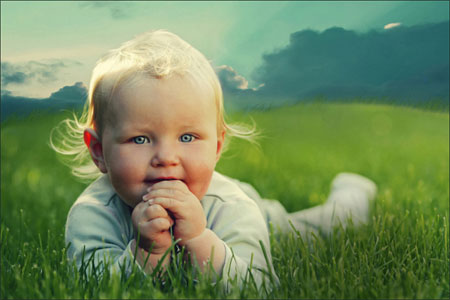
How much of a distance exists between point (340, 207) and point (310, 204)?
9.5 inches

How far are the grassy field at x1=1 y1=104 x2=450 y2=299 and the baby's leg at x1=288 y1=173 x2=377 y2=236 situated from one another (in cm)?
12

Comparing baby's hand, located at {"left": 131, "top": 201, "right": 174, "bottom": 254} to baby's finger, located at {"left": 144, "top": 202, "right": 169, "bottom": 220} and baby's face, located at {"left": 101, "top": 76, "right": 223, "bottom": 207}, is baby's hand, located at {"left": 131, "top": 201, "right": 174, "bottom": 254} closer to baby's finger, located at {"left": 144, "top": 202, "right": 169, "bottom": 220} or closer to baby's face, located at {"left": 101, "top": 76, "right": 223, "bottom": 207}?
baby's finger, located at {"left": 144, "top": 202, "right": 169, "bottom": 220}

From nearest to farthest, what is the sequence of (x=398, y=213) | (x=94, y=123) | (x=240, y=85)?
(x=94, y=123) → (x=240, y=85) → (x=398, y=213)

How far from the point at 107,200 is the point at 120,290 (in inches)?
23.9

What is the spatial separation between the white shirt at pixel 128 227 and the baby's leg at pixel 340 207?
0.74m

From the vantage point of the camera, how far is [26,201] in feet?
10.5

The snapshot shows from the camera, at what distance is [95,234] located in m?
1.89

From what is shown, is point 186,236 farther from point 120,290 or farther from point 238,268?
point 120,290

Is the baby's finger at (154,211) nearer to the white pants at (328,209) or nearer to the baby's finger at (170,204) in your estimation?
the baby's finger at (170,204)

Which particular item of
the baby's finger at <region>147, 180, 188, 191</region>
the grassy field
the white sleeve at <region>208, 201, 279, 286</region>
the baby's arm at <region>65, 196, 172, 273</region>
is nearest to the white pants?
the grassy field

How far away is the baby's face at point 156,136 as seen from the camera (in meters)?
1.76

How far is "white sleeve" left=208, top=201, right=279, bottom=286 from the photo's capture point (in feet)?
5.75

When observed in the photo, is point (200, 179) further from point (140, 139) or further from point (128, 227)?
point (128, 227)

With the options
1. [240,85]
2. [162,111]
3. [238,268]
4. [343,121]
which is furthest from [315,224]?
[343,121]
